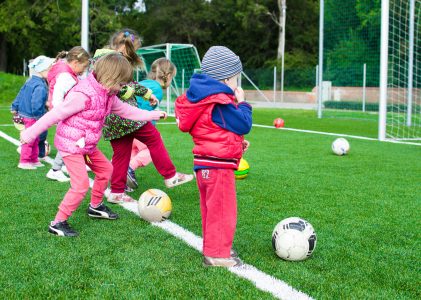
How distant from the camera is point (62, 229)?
4.50 metres

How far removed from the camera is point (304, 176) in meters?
7.35

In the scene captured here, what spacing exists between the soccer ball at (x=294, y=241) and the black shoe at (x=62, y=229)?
1627 mm

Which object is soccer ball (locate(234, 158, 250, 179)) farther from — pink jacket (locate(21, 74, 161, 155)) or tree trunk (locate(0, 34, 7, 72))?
tree trunk (locate(0, 34, 7, 72))

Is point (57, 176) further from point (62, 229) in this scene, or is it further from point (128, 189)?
point (62, 229)

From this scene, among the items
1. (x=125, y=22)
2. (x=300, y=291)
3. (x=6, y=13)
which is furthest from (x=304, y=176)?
(x=125, y=22)

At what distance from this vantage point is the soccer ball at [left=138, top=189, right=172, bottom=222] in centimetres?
487

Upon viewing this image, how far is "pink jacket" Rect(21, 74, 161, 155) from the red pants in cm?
113

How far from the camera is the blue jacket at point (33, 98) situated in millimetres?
7988

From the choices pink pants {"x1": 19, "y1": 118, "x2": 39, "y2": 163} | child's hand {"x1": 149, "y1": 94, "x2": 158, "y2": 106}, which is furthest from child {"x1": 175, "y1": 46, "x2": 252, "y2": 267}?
pink pants {"x1": 19, "y1": 118, "x2": 39, "y2": 163}

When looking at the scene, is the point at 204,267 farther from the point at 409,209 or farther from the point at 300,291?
the point at 409,209

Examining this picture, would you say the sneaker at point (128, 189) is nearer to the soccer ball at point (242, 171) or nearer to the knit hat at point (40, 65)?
A: the soccer ball at point (242, 171)

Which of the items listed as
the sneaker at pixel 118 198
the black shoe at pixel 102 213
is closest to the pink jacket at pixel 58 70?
the sneaker at pixel 118 198

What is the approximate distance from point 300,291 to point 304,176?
4202 mm

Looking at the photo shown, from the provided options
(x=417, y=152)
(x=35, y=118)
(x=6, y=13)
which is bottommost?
(x=417, y=152)
